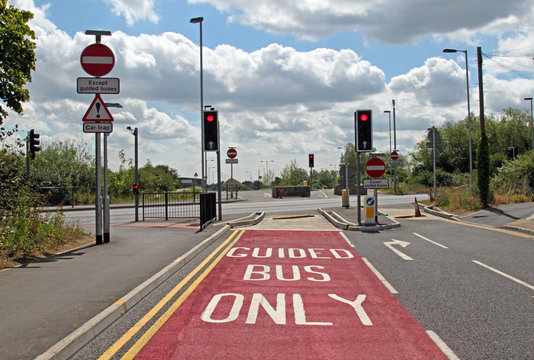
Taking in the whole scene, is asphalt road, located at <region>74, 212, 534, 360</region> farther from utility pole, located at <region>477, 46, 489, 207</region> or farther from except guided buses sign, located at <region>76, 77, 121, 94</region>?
utility pole, located at <region>477, 46, 489, 207</region>

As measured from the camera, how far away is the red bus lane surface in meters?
4.55

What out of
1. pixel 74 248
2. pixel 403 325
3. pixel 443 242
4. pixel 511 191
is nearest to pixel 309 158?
pixel 511 191

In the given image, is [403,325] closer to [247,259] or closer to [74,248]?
[247,259]

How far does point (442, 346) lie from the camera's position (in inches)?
184

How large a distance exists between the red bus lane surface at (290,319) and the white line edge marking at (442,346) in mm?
67

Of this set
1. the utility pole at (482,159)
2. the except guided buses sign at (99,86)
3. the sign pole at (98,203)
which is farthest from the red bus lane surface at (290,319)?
the utility pole at (482,159)

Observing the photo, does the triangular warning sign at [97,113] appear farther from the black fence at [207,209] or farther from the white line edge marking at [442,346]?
the white line edge marking at [442,346]

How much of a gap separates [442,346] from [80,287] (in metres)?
5.08

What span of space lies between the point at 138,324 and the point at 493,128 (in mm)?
58182

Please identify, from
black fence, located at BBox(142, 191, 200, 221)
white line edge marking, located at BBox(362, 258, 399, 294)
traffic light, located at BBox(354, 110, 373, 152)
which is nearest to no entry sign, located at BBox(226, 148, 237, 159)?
black fence, located at BBox(142, 191, 200, 221)

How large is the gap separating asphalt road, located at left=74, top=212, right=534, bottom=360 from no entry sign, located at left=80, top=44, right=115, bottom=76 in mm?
5224

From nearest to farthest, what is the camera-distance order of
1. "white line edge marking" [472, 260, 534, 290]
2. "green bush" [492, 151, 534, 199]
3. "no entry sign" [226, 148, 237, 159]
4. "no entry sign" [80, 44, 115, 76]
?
"white line edge marking" [472, 260, 534, 290]
"no entry sign" [80, 44, 115, 76]
"green bush" [492, 151, 534, 199]
"no entry sign" [226, 148, 237, 159]

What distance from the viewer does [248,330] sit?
5.18 meters

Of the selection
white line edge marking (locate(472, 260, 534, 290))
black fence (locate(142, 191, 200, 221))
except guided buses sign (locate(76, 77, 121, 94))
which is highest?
except guided buses sign (locate(76, 77, 121, 94))
